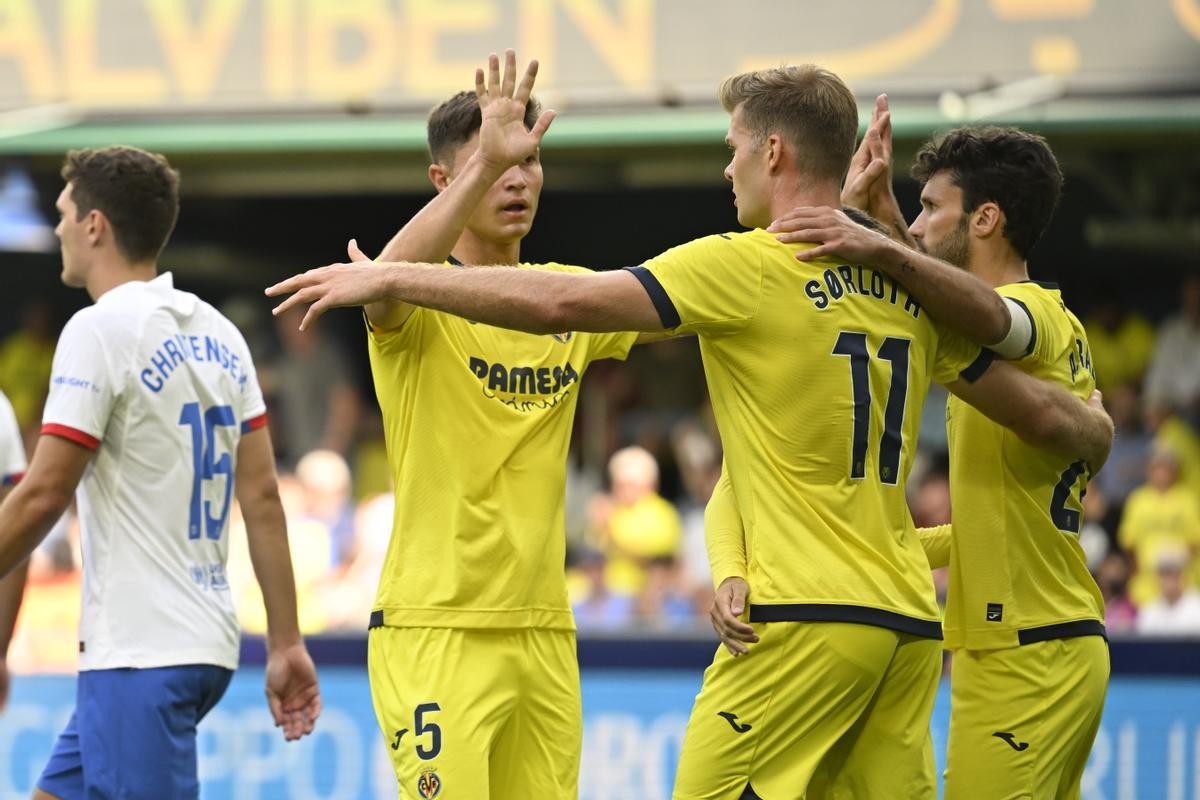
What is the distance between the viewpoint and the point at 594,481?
14.2m

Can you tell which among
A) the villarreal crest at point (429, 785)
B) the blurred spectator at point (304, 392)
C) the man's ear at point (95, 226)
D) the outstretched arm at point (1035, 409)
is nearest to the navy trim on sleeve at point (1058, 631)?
the outstretched arm at point (1035, 409)

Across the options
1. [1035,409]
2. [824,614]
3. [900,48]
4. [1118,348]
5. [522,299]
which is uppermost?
[900,48]

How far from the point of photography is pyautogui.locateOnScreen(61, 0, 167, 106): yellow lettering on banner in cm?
1285

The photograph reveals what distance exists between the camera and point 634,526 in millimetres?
12484

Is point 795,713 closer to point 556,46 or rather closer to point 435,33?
point 556,46

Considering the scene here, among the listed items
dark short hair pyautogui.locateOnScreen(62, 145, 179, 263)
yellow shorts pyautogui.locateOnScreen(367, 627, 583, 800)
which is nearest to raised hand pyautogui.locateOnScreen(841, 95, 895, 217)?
yellow shorts pyautogui.locateOnScreen(367, 627, 583, 800)

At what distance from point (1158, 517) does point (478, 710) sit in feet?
27.4

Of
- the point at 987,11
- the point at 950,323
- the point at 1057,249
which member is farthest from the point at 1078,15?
the point at 950,323

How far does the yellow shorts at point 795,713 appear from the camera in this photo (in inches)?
154

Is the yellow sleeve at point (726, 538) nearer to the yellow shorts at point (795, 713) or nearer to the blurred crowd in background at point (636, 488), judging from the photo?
the yellow shorts at point (795, 713)

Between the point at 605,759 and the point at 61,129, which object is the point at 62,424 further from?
the point at 61,129

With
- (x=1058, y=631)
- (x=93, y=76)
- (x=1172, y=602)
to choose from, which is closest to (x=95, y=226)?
(x=1058, y=631)

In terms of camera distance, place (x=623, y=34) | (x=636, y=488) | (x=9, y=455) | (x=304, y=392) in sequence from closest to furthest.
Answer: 1. (x=9, y=455)
2. (x=623, y=34)
3. (x=636, y=488)
4. (x=304, y=392)

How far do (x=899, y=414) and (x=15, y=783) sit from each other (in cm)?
602
